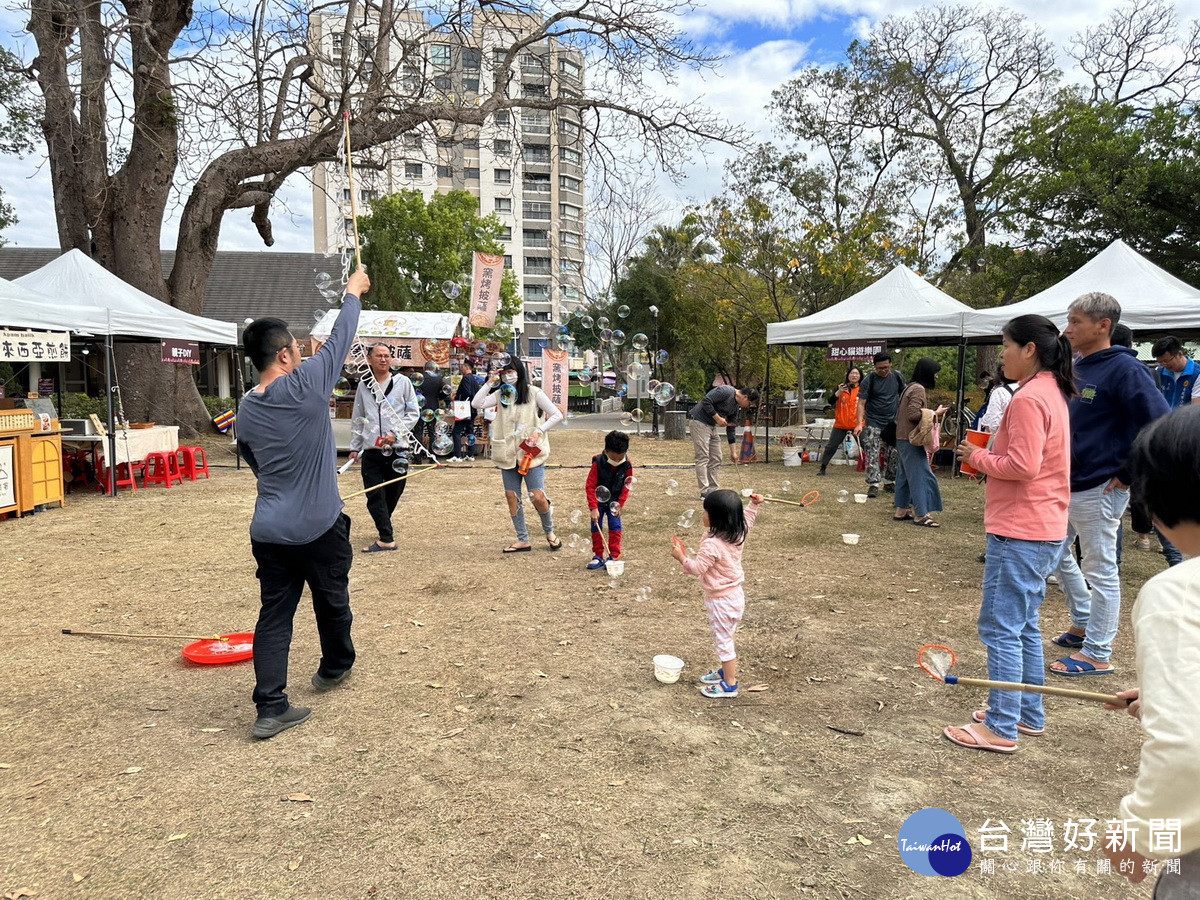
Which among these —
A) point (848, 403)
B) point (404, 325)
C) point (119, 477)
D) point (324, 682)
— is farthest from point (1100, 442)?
point (404, 325)

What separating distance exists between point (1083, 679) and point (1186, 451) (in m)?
3.38

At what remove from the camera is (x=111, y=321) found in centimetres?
1012

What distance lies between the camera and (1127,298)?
29.9 ft

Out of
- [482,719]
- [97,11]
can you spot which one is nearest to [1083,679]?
[482,719]

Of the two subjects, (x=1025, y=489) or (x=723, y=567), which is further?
(x=723, y=567)

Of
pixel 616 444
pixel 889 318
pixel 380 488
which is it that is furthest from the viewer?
pixel 889 318

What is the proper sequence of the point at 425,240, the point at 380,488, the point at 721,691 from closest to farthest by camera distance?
the point at 721,691, the point at 380,488, the point at 425,240

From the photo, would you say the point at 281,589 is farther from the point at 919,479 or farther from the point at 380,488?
the point at 919,479

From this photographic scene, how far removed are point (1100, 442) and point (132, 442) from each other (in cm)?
1179

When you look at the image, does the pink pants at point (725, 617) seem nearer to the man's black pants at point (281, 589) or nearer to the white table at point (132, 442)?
the man's black pants at point (281, 589)

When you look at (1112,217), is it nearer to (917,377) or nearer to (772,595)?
(917,377)

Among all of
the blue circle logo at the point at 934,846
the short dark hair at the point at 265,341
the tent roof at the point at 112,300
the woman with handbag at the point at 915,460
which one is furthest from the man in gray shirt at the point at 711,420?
the tent roof at the point at 112,300

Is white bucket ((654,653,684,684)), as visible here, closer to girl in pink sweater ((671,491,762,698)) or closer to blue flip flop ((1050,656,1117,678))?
girl in pink sweater ((671,491,762,698))

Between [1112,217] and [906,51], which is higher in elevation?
[906,51]
